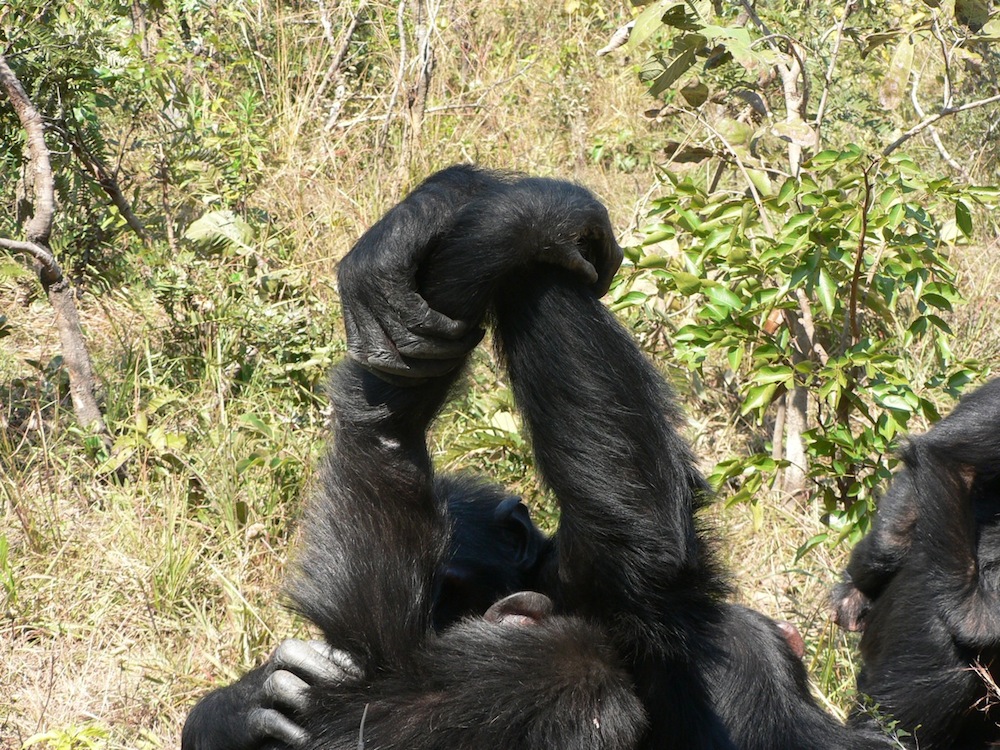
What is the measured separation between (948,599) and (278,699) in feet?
5.61

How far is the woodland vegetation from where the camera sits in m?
3.52

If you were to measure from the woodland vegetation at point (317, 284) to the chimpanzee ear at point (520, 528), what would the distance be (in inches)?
19.0

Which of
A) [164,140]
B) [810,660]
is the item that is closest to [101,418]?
[164,140]

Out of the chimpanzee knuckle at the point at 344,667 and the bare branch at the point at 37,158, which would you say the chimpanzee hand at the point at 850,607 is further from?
the bare branch at the point at 37,158

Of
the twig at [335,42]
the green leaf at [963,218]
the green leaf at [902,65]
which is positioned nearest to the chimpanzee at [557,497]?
the green leaf at [963,218]

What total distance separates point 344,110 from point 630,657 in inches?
192

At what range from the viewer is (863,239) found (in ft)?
11.4

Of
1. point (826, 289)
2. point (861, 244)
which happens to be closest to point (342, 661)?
point (826, 289)

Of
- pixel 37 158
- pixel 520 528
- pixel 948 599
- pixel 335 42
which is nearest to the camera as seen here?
pixel 520 528

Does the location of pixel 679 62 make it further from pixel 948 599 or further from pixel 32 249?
pixel 32 249

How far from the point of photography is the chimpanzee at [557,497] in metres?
1.98

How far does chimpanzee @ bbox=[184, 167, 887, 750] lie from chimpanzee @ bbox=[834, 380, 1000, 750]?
957 mm

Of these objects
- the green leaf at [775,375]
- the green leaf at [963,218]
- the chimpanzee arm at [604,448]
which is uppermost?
the chimpanzee arm at [604,448]

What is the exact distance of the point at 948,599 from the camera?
296 centimetres
